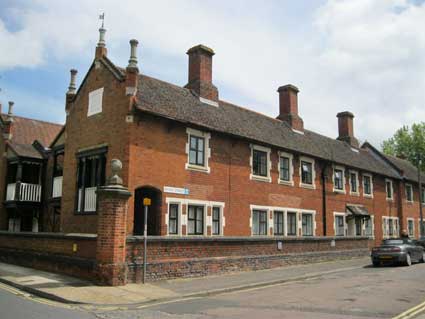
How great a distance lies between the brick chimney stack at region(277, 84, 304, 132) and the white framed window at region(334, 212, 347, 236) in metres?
6.05

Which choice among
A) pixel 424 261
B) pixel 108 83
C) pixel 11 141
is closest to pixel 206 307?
pixel 108 83

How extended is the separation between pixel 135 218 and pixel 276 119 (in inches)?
539

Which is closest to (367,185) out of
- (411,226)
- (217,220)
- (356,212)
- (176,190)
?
(356,212)

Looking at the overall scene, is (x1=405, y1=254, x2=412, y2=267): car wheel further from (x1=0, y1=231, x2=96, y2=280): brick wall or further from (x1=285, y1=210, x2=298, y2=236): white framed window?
(x1=0, y1=231, x2=96, y2=280): brick wall

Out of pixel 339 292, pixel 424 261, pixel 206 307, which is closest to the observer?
pixel 206 307

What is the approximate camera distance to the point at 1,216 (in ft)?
85.3

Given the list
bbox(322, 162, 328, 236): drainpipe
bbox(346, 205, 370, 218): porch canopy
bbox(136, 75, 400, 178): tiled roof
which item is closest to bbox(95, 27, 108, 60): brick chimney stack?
bbox(136, 75, 400, 178): tiled roof

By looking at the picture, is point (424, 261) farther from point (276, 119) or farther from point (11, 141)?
point (11, 141)

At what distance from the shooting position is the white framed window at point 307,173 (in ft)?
84.6

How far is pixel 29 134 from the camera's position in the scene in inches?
1133

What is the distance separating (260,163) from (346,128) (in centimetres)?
1574

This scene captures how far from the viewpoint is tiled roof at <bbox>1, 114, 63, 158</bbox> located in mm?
26047

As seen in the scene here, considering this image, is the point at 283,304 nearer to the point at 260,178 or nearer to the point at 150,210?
the point at 150,210

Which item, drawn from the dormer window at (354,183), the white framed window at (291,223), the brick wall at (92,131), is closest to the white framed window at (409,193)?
the dormer window at (354,183)
